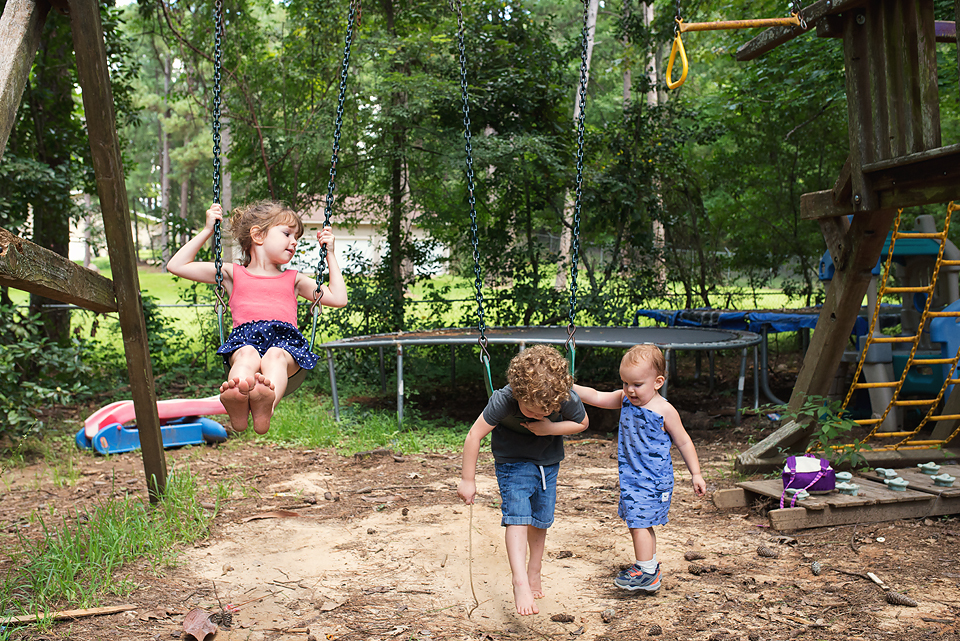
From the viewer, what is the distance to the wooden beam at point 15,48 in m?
3.08

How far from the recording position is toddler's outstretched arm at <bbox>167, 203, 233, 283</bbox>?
3568 mm

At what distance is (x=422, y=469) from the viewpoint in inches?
241

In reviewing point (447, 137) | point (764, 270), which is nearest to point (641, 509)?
point (447, 137)

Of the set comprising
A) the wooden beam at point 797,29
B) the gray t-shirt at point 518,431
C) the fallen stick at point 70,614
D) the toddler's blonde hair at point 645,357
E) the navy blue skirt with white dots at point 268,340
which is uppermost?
the wooden beam at point 797,29

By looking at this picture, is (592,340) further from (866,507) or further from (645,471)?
(645,471)

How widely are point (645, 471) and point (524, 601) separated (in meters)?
0.85

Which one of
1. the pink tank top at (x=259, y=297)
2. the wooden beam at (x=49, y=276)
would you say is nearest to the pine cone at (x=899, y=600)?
the pink tank top at (x=259, y=297)

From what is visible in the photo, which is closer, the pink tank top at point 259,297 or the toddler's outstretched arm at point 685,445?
the toddler's outstretched arm at point 685,445

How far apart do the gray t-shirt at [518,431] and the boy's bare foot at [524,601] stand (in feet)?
1.71

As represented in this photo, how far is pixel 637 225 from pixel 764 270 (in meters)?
3.76

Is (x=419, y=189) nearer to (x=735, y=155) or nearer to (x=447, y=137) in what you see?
(x=447, y=137)

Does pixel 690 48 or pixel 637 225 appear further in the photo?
pixel 690 48

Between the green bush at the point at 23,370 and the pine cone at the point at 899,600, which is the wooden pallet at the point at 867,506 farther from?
the green bush at the point at 23,370

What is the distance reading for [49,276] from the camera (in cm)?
322
